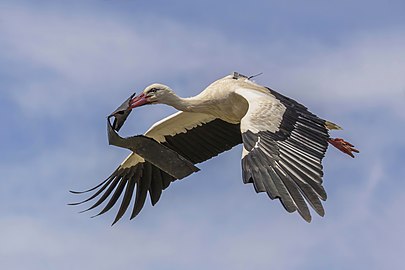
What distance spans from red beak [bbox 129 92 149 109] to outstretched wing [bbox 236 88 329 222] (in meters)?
1.33

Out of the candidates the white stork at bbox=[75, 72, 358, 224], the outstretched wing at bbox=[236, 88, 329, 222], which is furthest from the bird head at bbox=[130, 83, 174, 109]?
the outstretched wing at bbox=[236, 88, 329, 222]

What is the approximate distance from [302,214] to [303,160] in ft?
3.38

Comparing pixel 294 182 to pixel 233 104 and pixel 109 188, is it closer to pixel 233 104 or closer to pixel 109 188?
pixel 233 104

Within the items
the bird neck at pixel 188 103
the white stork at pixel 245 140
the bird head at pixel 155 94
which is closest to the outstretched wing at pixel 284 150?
the white stork at pixel 245 140

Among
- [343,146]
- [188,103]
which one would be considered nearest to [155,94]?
[188,103]

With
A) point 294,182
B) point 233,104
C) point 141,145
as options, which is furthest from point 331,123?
point 294,182

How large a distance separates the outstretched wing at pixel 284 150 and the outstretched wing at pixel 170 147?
1.66 m

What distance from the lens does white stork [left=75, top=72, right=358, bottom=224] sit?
1129cm

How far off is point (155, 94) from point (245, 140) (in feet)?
8.11

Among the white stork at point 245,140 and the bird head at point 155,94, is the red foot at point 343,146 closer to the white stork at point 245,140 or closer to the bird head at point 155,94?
the white stork at point 245,140

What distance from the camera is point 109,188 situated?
15234 mm

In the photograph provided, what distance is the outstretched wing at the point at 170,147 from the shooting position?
15047 mm

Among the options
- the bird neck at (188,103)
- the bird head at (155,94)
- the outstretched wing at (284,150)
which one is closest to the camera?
the outstretched wing at (284,150)

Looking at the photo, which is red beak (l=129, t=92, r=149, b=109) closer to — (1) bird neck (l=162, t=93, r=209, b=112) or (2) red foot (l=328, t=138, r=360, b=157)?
(1) bird neck (l=162, t=93, r=209, b=112)
